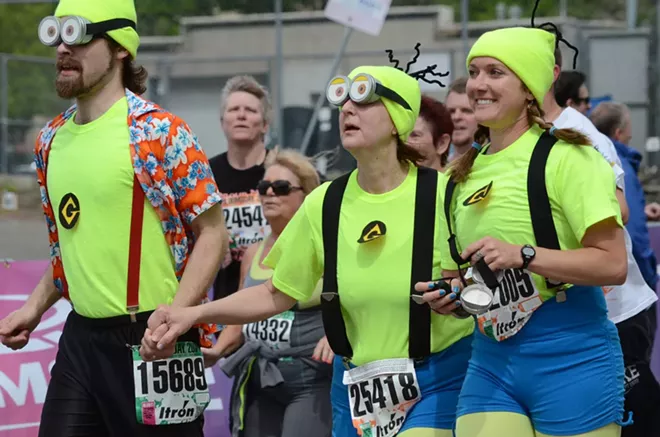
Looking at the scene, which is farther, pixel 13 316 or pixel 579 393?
pixel 13 316

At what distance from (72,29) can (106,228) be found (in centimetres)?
79

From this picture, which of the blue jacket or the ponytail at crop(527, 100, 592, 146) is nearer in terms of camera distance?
the ponytail at crop(527, 100, 592, 146)

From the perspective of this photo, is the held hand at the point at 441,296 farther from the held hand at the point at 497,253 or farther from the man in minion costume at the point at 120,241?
the man in minion costume at the point at 120,241

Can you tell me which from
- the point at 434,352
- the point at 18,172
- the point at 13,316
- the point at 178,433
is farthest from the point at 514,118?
the point at 18,172

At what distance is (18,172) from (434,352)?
47.1 ft

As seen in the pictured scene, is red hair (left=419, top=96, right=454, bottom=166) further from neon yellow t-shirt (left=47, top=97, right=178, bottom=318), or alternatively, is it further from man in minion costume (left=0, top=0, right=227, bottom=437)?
neon yellow t-shirt (left=47, top=97, right=178, bottom=318)

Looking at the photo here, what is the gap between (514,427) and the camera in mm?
4281

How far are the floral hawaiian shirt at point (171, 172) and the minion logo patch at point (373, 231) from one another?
1.93ft

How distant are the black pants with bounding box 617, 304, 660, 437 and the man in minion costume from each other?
2.30 metres

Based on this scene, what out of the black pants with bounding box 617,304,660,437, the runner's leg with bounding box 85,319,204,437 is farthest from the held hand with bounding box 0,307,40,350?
the black pants with bounding box 617,304,660,437

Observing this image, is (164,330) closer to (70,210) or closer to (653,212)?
(70,210)

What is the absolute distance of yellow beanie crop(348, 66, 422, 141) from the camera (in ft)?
16.3

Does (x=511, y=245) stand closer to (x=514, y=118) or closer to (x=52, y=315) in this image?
(x=514, y=118)

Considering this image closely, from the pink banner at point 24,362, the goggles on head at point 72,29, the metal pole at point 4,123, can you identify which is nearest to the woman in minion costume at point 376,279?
the goggles on head at point 72,29
